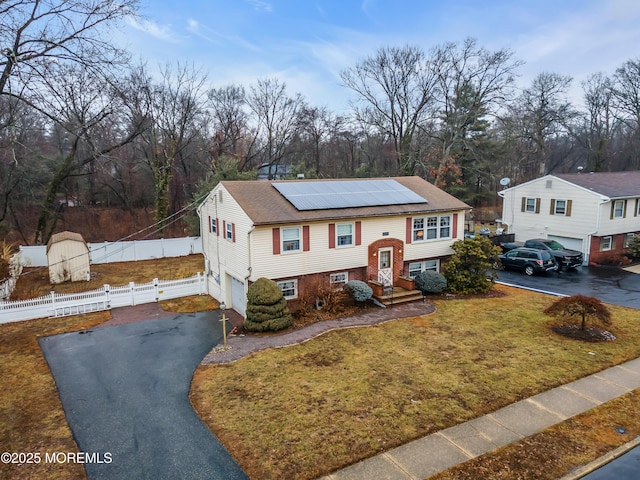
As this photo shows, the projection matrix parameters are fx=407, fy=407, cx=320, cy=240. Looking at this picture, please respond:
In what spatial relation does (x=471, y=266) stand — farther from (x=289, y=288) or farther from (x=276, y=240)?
(x=276, y=240)

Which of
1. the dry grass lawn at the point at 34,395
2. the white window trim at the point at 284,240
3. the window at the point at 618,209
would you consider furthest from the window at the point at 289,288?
the window at the point at 618,209

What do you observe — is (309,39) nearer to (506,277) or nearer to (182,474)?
(506,277)

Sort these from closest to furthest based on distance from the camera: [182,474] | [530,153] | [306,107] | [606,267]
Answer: [182,474] → [606,267] → [306,107] → [530,153]

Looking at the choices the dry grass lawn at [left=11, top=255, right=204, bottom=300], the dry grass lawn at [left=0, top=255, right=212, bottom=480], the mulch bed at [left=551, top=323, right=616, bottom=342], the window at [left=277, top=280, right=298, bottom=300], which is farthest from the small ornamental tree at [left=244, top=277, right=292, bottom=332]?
the mulch bed at [left=551, top=323, right=616, bottom=342]

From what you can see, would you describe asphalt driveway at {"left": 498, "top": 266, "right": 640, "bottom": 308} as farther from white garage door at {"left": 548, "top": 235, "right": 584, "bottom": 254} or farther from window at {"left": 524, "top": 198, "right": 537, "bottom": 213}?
window at {"left": 524, "top": 198, "right": 537, "bottom": 213}

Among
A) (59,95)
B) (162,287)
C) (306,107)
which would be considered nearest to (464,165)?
(306,107)
